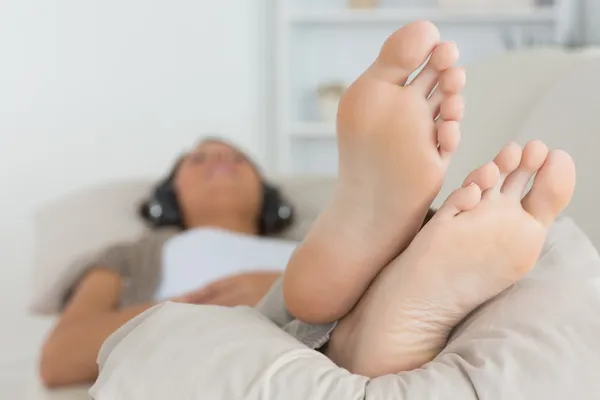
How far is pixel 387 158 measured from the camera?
0.76 metres

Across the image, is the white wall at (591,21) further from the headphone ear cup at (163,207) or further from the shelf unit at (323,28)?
the headphone ear cup at (163,207)

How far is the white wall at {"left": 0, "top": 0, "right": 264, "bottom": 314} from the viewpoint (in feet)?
7.44

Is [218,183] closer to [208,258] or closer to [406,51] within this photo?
[208,258]

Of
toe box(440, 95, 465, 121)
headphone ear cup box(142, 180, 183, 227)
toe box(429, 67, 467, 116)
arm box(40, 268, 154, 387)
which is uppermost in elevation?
toe box(429, 67, 467, 116)

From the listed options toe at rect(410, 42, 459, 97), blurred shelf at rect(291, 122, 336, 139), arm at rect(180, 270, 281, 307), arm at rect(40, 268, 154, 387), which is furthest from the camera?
blurred shelf at rect(291, 122, 336, 139)

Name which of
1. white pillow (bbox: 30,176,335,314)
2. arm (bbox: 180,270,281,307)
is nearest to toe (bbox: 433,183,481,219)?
arm (bbox: 180,270,281,307)

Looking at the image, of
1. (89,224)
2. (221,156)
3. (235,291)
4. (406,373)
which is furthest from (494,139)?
(89,224)

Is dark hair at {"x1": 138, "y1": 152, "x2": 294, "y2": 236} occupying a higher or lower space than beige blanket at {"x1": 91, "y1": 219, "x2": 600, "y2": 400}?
lower

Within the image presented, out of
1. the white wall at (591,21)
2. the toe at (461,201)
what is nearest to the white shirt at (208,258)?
the toe at (461,201)

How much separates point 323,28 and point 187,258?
138cm

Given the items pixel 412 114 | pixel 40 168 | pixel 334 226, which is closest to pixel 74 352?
pixel 334 226

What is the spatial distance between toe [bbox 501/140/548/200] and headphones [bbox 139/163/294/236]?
939mm

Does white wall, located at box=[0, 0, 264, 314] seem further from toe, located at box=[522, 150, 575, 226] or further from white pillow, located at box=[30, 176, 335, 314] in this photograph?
toe, located at box=[522, 150, 575, 226]

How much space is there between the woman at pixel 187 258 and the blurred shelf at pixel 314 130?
85cm
